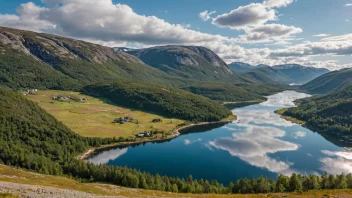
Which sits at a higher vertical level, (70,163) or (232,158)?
(70,163)

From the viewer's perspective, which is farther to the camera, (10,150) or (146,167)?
(146,167)

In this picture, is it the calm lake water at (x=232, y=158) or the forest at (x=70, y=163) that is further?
the calm lake water at (x=232, y=158)

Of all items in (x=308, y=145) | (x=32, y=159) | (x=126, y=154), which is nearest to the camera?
(x=32, y=159)

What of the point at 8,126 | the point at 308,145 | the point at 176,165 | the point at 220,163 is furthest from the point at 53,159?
the point at 308,145

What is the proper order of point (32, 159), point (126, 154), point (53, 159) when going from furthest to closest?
point (126, 154), point (53, 159), point (32, 159)

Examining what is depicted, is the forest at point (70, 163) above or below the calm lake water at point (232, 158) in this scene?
above

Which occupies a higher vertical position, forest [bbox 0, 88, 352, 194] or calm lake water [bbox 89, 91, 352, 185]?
forest [bbox 0, 88, 352, 194]

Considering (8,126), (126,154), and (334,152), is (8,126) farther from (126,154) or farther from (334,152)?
(334,152)

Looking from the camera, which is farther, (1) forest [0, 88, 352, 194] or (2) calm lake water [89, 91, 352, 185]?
(2) calm lake water [89, 91, 352, 185]

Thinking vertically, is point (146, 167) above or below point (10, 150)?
below

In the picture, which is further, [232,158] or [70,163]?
[232,158]
